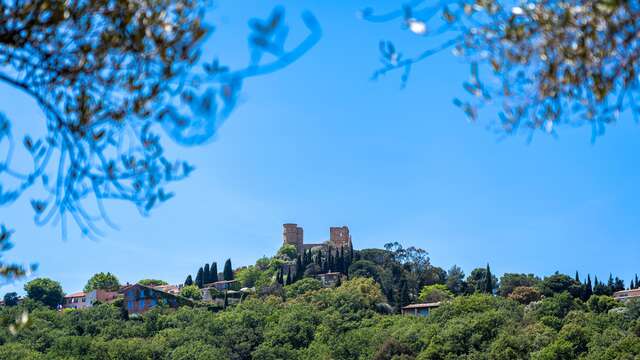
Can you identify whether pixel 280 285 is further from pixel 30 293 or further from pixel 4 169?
pixel 4 169

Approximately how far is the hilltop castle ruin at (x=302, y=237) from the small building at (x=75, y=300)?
34902 mm

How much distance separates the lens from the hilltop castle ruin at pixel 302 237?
11281 cm

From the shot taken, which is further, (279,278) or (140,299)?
(279,278)

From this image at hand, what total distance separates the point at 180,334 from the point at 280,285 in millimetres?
18998

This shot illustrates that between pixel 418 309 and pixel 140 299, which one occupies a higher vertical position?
pixel 140 299

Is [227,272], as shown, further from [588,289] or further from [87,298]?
[588,289]

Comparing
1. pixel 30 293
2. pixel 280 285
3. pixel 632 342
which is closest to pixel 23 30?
pixel 632 342

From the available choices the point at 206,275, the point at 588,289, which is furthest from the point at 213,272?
the point at 588,289

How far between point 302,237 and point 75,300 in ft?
130

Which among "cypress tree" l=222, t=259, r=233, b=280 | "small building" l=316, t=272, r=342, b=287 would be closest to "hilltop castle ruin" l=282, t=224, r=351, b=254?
"cypress tree" l=222, t=259, r=233, b=280

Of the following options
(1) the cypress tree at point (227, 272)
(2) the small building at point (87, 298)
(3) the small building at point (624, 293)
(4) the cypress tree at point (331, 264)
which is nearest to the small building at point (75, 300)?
(2) the small building at point (87, 298)

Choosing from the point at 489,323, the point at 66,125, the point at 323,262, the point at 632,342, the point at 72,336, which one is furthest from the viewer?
the point at 323,262

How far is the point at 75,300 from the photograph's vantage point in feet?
270

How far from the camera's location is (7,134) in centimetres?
533
